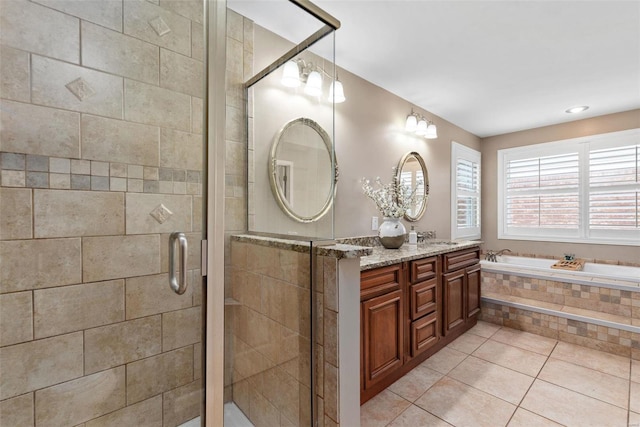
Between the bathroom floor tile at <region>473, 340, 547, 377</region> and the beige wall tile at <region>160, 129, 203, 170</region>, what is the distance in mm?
2568

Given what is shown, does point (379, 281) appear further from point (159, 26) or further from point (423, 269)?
point (159, 26)

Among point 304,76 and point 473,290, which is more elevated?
point 304,76

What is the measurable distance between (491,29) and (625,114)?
112 inches

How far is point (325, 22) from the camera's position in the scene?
157 cm

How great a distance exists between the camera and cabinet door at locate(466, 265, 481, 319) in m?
2.74

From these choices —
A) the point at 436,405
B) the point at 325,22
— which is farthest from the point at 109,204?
the point at 436,405

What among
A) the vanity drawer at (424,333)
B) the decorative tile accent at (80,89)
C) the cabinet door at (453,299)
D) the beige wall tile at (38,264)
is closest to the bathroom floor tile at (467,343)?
the cabinet door at (453,299)

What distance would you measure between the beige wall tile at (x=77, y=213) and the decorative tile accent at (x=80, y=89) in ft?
1.39

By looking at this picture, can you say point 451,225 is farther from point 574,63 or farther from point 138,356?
point 138,356

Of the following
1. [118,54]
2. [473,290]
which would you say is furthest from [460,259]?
[118,54]

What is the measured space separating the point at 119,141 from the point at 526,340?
3.44 metres

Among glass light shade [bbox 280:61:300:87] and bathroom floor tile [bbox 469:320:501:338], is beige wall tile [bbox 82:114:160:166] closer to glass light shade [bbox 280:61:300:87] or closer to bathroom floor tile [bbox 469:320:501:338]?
glass light shade [bbox 280:61:300:87]

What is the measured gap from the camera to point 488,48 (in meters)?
2.12

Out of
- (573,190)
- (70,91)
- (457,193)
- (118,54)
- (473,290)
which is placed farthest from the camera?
(457,193)
